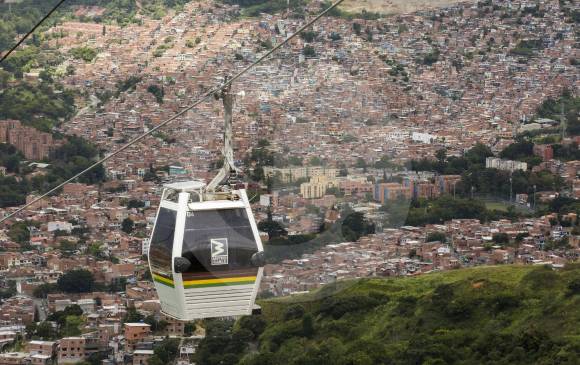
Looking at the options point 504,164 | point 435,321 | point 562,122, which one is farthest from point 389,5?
point 435,321

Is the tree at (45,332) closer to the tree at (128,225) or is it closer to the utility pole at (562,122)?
the tree at (128,225)

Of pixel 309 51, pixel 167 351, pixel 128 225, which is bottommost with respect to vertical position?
pixel 167 351

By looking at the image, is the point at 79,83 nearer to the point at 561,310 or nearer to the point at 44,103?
the point at 44,103

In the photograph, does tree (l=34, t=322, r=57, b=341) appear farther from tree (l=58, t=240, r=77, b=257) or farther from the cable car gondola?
the cable car gondola

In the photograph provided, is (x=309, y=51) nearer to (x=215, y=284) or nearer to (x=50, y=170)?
(x=50, y=170)

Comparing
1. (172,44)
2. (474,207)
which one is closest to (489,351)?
(474,207)

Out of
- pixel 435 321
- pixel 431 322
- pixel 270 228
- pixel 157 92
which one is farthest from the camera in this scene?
pixel 157 92

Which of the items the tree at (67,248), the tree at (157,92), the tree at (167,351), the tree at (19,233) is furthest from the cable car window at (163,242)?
the tree at (157,92)
